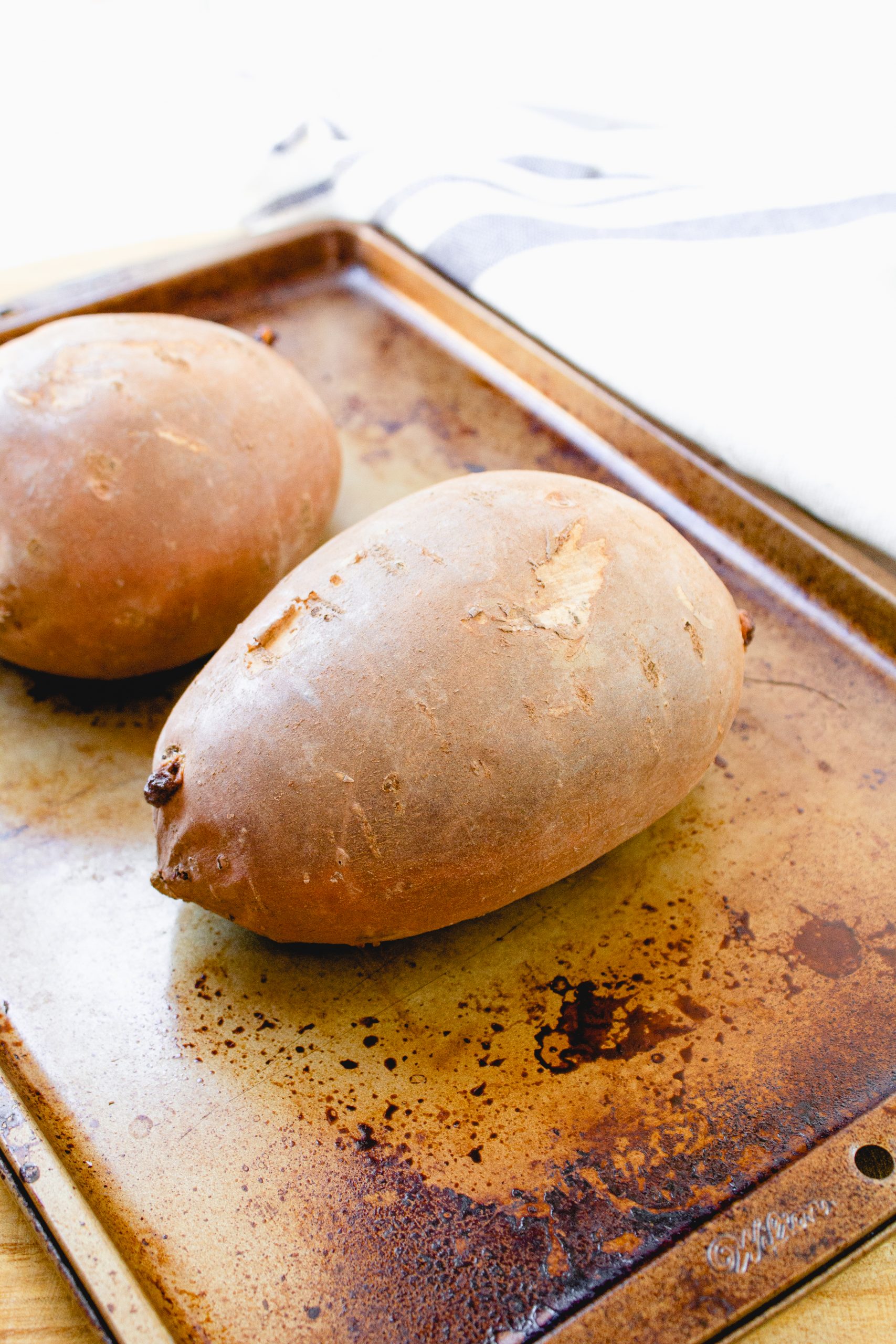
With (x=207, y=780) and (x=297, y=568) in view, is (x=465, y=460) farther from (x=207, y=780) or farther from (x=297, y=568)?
(x=207, y=780)

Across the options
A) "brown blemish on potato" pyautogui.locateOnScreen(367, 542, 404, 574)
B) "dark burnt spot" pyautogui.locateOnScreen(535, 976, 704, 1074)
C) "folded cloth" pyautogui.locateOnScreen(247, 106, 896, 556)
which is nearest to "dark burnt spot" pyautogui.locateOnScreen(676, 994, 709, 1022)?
"dark burnt spot" pyautogui.locateOnScreen(535, 976, 704, 1074)

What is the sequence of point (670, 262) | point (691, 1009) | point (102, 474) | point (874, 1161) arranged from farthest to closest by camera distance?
point (670, 262) → point (102, 474) → point (691, 1009) → point (874, 1161)

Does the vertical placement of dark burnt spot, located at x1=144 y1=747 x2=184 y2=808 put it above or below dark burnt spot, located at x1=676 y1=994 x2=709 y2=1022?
above

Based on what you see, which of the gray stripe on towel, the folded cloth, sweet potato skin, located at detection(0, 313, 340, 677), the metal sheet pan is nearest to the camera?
the metal sheet pan

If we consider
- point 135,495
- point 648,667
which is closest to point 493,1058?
point 648,667

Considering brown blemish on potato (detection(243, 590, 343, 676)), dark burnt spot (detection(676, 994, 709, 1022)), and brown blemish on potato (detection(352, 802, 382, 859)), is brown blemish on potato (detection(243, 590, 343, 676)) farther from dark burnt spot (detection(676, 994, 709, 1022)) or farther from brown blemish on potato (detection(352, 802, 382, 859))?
dark burnt spot (detection(676, 994, 709, 1022))

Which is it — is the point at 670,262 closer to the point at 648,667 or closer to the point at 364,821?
the point at 648,667
